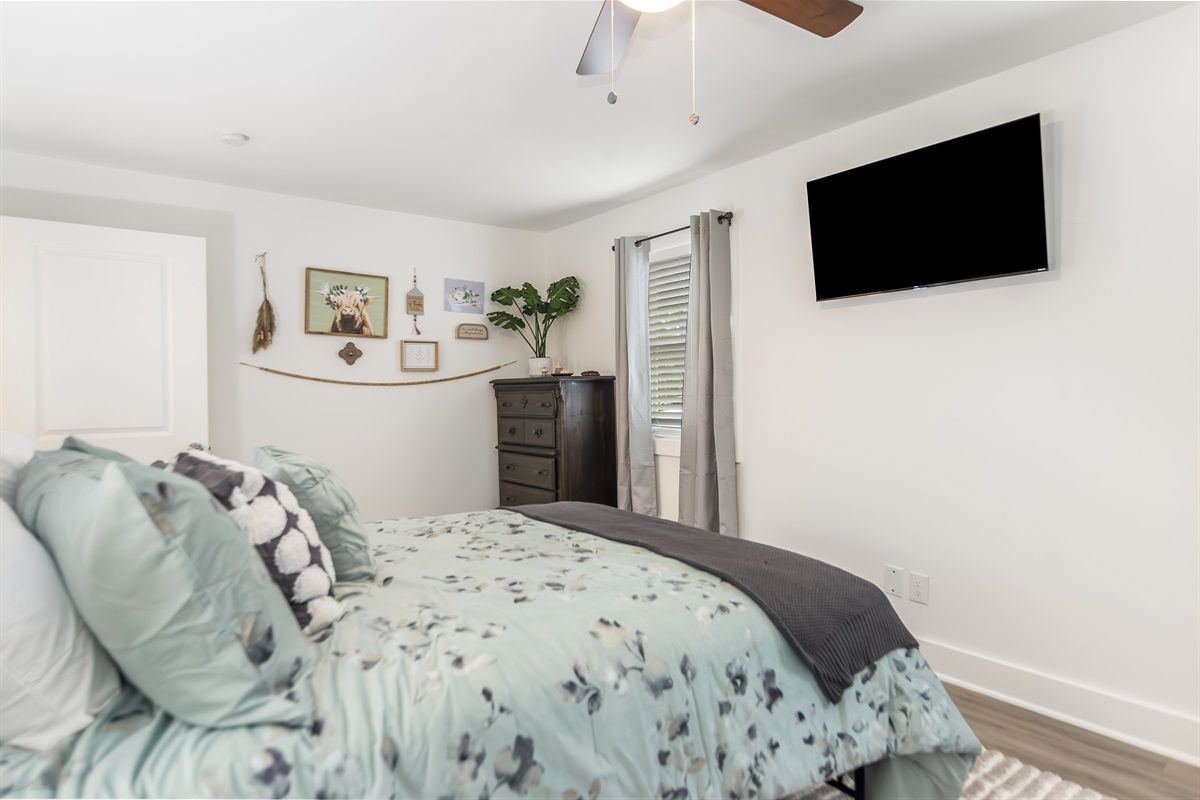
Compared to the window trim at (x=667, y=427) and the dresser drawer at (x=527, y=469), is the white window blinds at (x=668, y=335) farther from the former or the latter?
the dresser drawer at (x=527, y=469)

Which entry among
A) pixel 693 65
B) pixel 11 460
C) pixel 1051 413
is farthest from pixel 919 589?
pixel 11 460

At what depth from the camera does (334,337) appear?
13.3ft

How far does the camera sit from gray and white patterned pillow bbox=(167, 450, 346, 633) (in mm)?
1258

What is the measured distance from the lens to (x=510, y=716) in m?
1.14

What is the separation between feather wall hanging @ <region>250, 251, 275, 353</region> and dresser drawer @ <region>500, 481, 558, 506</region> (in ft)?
5.56

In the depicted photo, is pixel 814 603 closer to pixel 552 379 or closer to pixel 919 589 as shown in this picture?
pixel 919 589

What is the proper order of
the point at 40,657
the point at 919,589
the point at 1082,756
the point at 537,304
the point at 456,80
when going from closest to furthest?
the point at 40,657 < the point at 1082,756 < the point at 456,80 < the point at 919,589 < the point at 537,304

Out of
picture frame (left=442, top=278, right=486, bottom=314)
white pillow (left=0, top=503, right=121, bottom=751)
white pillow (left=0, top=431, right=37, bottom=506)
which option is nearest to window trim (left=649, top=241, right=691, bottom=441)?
picture frame (left=442, top=278, right=486, bottom=314)

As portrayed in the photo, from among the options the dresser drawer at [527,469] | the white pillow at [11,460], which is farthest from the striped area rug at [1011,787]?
the dresser drawer at [527,469]

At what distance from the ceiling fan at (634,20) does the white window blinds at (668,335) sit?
1.98 metres

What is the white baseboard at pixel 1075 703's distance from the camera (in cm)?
211

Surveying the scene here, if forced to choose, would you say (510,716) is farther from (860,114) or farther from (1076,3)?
(860,114)

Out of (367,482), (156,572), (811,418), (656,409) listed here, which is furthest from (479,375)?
(156,572)

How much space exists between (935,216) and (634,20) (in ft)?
4.80
